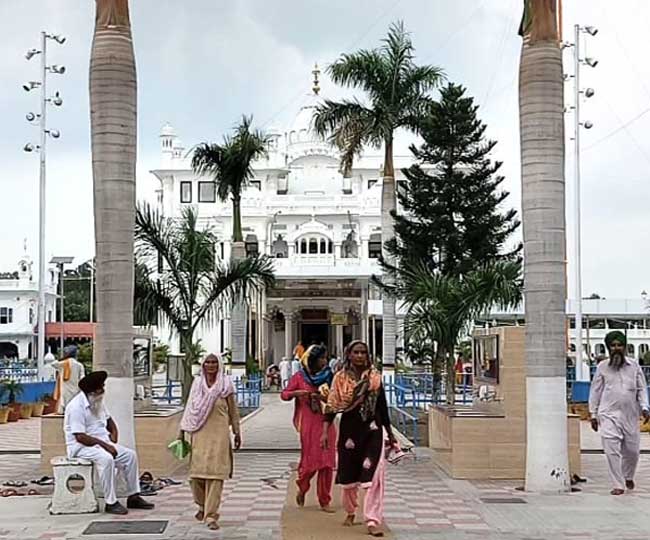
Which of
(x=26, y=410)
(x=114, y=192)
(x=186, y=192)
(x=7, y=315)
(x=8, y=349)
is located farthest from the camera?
(x=8, y=349)

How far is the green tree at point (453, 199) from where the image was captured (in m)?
28.7

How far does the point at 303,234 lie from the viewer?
5200 centimetres

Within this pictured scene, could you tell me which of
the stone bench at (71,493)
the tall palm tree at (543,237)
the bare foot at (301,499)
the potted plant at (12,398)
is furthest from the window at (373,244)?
the stone bench at (71,493)

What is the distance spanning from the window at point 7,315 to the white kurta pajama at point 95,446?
5849cm

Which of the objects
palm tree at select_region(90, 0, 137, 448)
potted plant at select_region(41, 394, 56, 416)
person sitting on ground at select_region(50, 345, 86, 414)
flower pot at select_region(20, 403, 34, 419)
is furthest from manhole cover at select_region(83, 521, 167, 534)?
potted plant at select_region(41, 394, 56, 416)

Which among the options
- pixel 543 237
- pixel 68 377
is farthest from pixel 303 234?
pixel 543 237

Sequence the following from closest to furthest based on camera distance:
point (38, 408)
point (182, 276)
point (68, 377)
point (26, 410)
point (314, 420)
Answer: point (314, 420) → point (68, 377) → point (182, 276) → point (26, 410) → point (38, 408)

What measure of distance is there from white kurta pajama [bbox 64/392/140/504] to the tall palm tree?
4192 mm

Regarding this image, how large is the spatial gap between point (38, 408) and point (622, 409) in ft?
54.7

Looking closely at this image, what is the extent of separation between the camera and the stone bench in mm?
9414

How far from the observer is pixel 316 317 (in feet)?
155

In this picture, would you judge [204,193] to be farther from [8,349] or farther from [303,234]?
[8,349]

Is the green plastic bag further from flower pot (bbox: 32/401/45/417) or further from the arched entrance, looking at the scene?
the arched entrance

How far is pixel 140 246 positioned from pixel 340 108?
1033 centimetres
